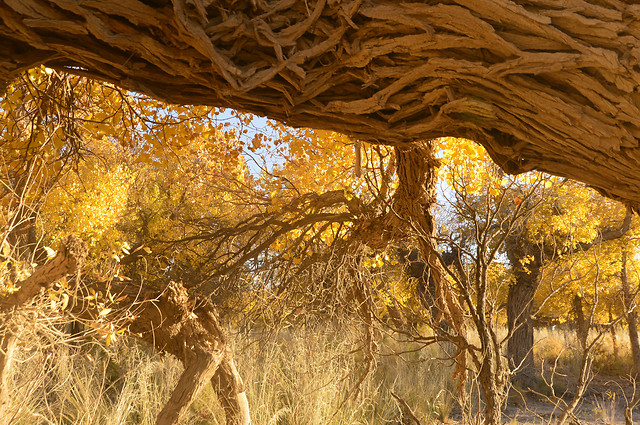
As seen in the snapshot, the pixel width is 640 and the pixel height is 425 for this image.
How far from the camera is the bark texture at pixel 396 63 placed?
5.56 feet

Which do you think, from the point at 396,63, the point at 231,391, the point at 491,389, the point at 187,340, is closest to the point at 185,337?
the point at 187,340

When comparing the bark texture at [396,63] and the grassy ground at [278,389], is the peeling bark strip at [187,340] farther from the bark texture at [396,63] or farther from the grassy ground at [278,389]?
the bark texture at [396,63]

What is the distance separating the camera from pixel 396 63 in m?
1.95

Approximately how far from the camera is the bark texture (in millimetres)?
1695

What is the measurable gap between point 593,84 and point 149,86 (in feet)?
5.66

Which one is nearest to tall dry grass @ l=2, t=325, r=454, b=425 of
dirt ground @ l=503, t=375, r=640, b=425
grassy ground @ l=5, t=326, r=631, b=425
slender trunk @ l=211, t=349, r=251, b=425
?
grassy ground @ l=5, t=326, r=631, b=425

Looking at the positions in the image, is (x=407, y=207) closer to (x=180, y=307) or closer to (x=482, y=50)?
(x=180, y=307)

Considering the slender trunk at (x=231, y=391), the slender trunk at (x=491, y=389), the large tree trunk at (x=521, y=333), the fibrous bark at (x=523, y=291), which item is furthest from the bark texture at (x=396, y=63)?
the large tree trunk at (x=521, y=333)

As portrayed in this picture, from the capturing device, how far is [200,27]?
1.87 metres

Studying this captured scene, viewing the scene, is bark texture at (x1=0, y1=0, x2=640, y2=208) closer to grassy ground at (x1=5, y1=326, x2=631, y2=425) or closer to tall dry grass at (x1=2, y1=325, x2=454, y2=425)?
grassy ground at (x1=5, y1=326, x2=631, y2=425)

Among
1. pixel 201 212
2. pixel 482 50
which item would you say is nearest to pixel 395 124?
pixel 482 50

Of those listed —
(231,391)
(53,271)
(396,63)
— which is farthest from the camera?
(231,391)

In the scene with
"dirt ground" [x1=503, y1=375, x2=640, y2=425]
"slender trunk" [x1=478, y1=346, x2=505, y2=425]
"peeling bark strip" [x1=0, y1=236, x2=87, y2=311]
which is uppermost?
"peeling bark strip" [x1=0, y1=236, x2=87, y2=311]

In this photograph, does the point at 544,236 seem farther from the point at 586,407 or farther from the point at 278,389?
the point at 278,389
